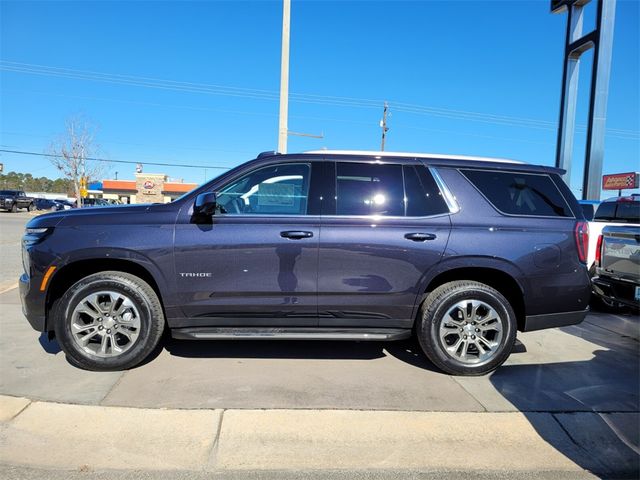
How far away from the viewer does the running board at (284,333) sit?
153 inches

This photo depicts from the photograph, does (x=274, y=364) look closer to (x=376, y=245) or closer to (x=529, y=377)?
(x=376, y=245)

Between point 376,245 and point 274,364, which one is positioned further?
point 274,364

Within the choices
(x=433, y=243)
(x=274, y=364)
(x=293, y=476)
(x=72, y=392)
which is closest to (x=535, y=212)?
(x=433, y=243)

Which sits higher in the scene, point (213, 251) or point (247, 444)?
point (213, 251)

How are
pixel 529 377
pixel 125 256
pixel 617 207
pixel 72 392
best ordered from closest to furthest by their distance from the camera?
pixel 72 392 < pixel 125 256 < pixel 529 377 < pixel 617 207

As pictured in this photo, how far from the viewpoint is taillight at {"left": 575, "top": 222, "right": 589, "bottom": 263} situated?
13.4 feet

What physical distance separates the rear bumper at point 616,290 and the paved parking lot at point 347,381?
1.99 feet

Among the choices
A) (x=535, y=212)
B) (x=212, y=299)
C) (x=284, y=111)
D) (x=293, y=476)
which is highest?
(x=284, y=111)

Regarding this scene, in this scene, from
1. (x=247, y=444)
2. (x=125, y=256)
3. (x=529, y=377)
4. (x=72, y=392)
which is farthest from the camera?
(x=529, y=377)

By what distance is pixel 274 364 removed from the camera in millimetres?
4215

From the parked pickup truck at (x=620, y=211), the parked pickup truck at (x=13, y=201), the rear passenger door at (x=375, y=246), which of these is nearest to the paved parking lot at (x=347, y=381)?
the rear passenger door at (x=375, y=246)

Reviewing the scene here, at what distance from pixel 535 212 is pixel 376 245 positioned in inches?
63.1

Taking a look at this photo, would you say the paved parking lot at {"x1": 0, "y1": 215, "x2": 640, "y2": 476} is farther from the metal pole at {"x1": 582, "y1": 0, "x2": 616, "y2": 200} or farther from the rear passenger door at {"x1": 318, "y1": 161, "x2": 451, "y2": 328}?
the metal pole at {"x1": 582, "y1": 0, "x2": 616, "y2": 200}

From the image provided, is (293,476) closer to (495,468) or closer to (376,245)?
(495,468)
